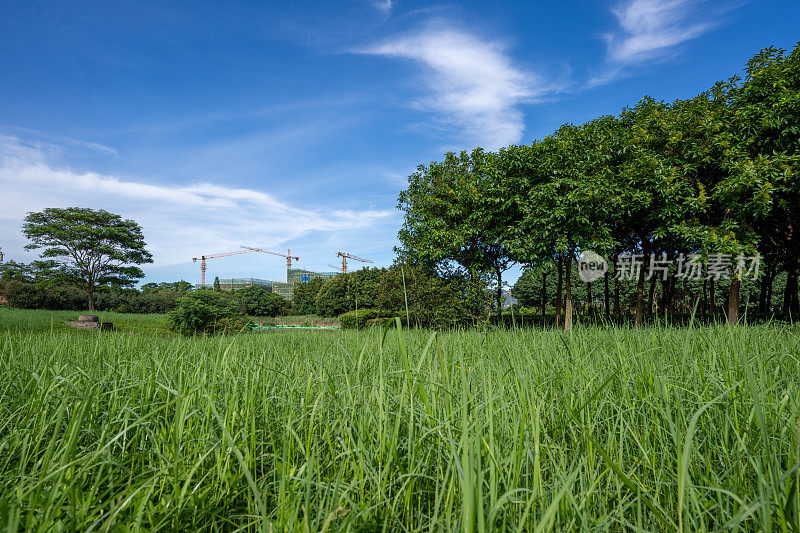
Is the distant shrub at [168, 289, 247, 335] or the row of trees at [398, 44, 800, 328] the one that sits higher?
the row of trees at [398, 44, 800, 328]

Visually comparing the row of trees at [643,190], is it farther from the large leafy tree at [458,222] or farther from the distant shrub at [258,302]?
the distant shrub at [258,302]

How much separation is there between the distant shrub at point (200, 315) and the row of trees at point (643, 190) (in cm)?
581

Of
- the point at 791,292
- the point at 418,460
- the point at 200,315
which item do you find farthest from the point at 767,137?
the point at 200,315

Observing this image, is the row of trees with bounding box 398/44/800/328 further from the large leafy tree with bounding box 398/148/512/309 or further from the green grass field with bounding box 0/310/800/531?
the green grass field with bounding box 0/310/800/531

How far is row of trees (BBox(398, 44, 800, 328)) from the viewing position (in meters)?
9.59

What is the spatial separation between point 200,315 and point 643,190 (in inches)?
514

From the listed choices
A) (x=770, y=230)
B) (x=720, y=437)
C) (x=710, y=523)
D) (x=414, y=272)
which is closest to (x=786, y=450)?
(x=720, y=437)

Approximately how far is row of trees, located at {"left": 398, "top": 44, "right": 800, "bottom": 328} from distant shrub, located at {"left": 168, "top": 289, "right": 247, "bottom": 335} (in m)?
5.81

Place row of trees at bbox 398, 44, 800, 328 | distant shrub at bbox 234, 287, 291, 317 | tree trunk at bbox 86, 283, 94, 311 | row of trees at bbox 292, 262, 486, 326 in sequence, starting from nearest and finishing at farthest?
1. row of trees at bbox 398, 44, 800, 328
2. row of trees at bbox 292, 262, 486, 326
3. tree trunk at bbox 86, 283, 94, 311
4. distant shrub at bbox 234, 287, 291, 317

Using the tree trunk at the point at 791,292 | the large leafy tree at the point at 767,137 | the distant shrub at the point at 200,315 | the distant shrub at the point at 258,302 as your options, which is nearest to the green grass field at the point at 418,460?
the distant shrub at the point at 200,315

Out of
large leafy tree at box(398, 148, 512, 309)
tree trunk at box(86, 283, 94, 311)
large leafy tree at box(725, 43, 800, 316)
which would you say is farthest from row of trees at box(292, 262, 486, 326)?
tree trunk at box(86, 283, 94, 311)

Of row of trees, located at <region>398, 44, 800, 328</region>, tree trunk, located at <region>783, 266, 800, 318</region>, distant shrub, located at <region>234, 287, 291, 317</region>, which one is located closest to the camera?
row of trees, located at <region>398, 44, 800, 328</region>

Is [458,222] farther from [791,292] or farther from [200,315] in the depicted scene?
[791,292]

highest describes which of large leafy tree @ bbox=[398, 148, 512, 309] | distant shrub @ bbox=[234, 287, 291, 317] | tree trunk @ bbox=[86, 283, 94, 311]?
large leafy tree @ bbox=[398, 148, 512, 309]
